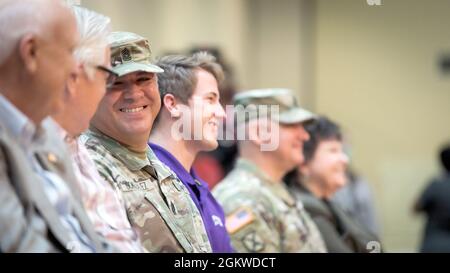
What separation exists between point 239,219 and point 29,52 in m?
2.44

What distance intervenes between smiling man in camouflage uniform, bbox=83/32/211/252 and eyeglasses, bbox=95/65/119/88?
64mm

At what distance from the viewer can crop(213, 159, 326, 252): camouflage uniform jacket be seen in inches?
193

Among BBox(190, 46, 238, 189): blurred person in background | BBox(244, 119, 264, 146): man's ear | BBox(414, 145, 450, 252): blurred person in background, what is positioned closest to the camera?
BBox(244, 119, 264, 146): man's ear

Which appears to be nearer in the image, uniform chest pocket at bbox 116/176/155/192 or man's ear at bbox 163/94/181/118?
uniform chest pocket at bbox 116/176/155/192

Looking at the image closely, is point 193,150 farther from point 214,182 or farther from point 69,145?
point 214,182

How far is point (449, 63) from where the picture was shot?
12.2 metres

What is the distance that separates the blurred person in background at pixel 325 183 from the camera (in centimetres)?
595

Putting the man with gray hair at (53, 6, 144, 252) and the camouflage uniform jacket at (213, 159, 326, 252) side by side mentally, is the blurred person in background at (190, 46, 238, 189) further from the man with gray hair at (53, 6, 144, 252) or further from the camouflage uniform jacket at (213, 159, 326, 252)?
the man with gray hair at (53, 6, 144, 252)

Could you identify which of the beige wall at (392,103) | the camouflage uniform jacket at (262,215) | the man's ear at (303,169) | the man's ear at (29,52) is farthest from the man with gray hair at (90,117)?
the beige wall at (392,103)

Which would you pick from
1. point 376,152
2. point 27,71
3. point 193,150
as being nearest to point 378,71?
point 376,152

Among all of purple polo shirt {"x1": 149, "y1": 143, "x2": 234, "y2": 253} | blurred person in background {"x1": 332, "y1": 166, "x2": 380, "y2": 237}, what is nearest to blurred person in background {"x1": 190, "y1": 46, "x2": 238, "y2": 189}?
blurred person in background {"x1": 332, "y1": 166, "x2": 380, "y2": 237}

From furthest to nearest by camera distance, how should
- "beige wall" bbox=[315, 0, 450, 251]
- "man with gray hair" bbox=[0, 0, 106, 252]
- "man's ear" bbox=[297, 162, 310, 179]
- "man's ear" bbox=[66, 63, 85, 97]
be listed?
"beige wall" bbox=[315, 0, 450, 251]
"man's ear" bbox=[297, 162, 310, 179]
"man's ear" bbox=[66, 63, 85, 97]
"man with gray hair" bbox=[0, 0, 106, 252]

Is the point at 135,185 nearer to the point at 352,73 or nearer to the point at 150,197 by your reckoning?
the point at 150,197

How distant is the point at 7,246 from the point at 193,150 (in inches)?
58.8
